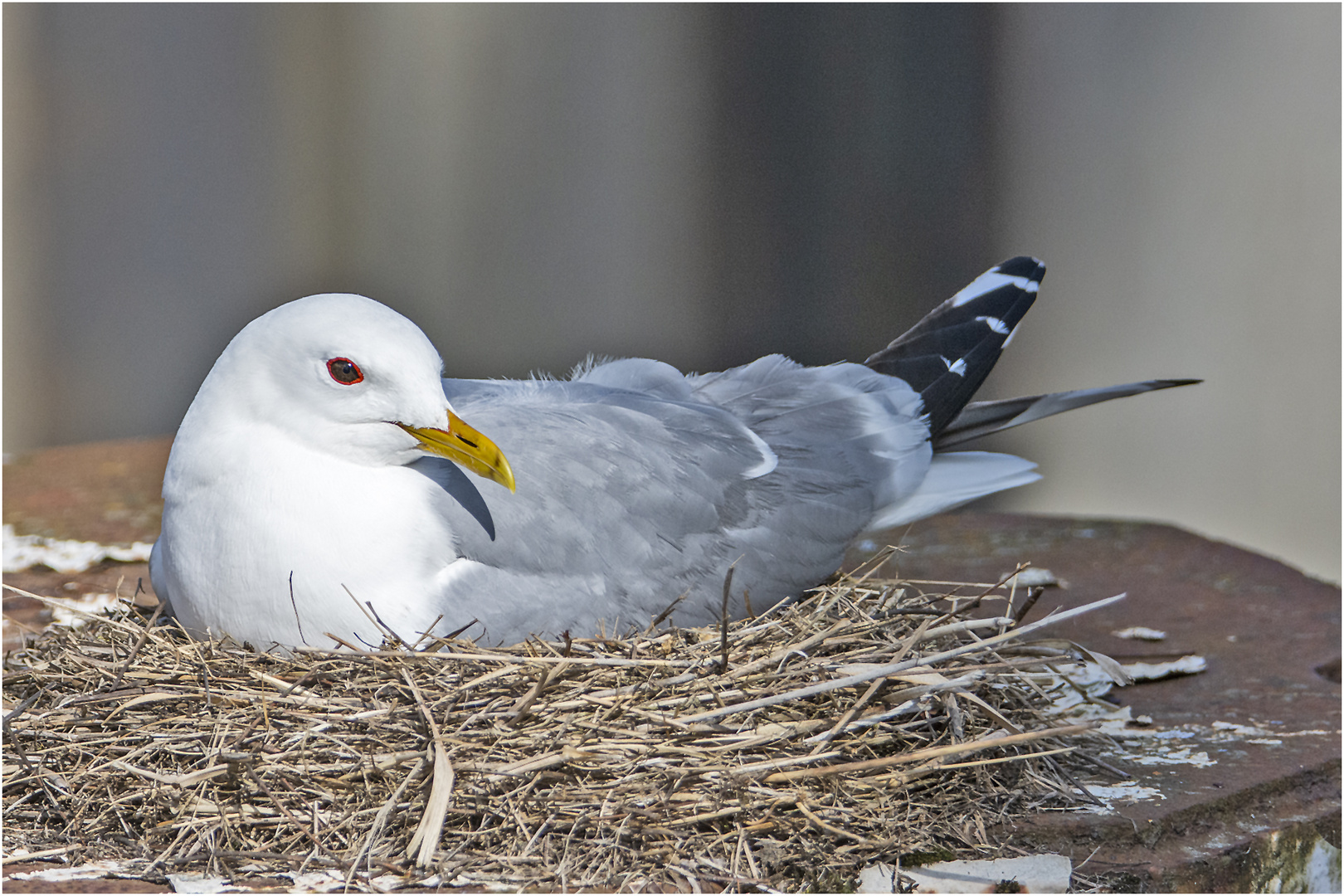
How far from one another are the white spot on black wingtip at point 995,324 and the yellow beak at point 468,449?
3.76 ft

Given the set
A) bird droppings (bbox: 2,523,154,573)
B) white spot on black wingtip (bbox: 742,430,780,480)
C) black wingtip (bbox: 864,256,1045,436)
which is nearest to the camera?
white spot on black wingtip (bbox: 742,430,780,480)

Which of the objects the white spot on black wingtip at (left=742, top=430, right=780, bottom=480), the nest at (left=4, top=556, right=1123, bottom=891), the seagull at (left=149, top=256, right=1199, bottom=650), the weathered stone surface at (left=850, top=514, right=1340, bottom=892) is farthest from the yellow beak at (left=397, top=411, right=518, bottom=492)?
the weathered stone surface at (left=850, top=514, right=1340, bottom=892)

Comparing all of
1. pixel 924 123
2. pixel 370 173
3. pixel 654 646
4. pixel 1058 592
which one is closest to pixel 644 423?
pixel 654 646

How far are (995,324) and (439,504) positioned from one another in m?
1.26

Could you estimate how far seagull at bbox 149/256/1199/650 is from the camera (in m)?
1.95

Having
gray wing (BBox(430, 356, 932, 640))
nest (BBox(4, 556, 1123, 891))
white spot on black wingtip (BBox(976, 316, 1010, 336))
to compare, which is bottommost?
nest (BBox(4, 556, 1123, 891))

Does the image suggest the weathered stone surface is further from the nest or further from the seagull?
the seagull

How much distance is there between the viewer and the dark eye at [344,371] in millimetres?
1992

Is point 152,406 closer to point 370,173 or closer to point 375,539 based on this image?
point 370,173

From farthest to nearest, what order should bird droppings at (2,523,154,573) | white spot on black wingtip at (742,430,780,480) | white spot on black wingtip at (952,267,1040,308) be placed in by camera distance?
1. bird droppings at (2,523,154,573)
2. white spot on black wingtip at (952,267,1040,308)
3. white spot on black wingtip at (742,430,780,480)

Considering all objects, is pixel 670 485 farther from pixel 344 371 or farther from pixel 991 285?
pixel 991 285

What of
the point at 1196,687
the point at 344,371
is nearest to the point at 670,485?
the point at 344,371

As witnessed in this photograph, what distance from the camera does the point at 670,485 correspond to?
2.18 metres

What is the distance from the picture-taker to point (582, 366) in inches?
112
